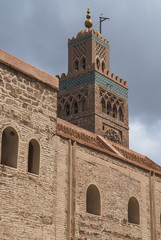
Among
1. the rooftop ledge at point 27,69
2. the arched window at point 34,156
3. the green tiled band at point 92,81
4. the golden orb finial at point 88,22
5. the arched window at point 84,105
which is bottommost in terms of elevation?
the arched window at point 34,156

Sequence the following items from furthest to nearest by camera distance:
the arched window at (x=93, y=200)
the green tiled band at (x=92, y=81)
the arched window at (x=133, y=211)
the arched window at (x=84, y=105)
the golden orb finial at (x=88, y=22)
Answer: the golden orb finial at (x=88, y=22) < the green tiled band at (x=92, y=81) < the arched window at (x=84, y=105) < the arched window at (x=133, y=211) < the arched window at (x=93, y=200)

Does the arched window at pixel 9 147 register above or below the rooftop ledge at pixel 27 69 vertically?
below

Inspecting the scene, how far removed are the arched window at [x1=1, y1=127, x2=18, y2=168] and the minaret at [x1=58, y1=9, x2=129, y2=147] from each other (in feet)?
67.5

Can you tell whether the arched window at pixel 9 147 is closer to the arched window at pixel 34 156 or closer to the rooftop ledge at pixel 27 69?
the arched window at pixel 34 156

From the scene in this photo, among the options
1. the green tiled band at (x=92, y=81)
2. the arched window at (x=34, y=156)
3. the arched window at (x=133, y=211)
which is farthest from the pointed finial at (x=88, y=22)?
the arched window at (x=34, y=156)

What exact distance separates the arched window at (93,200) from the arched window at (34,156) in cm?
261

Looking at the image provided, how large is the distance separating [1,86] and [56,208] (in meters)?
3.35

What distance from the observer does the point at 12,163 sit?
36.8ft

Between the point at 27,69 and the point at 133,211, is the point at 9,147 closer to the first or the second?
the point at 27,69

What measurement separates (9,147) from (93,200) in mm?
3817

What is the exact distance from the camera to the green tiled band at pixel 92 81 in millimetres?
33562

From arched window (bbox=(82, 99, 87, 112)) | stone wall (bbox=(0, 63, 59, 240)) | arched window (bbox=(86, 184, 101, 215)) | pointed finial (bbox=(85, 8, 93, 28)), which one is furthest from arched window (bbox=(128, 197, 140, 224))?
pointed finial (bbox=(85, 8, 93, 28))

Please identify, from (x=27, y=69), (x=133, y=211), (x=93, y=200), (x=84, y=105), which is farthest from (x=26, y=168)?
(x=84, y=105)

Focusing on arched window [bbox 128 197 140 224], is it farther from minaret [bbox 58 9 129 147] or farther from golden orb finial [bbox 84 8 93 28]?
golden orb finial [bbox 84 8 93 28]
